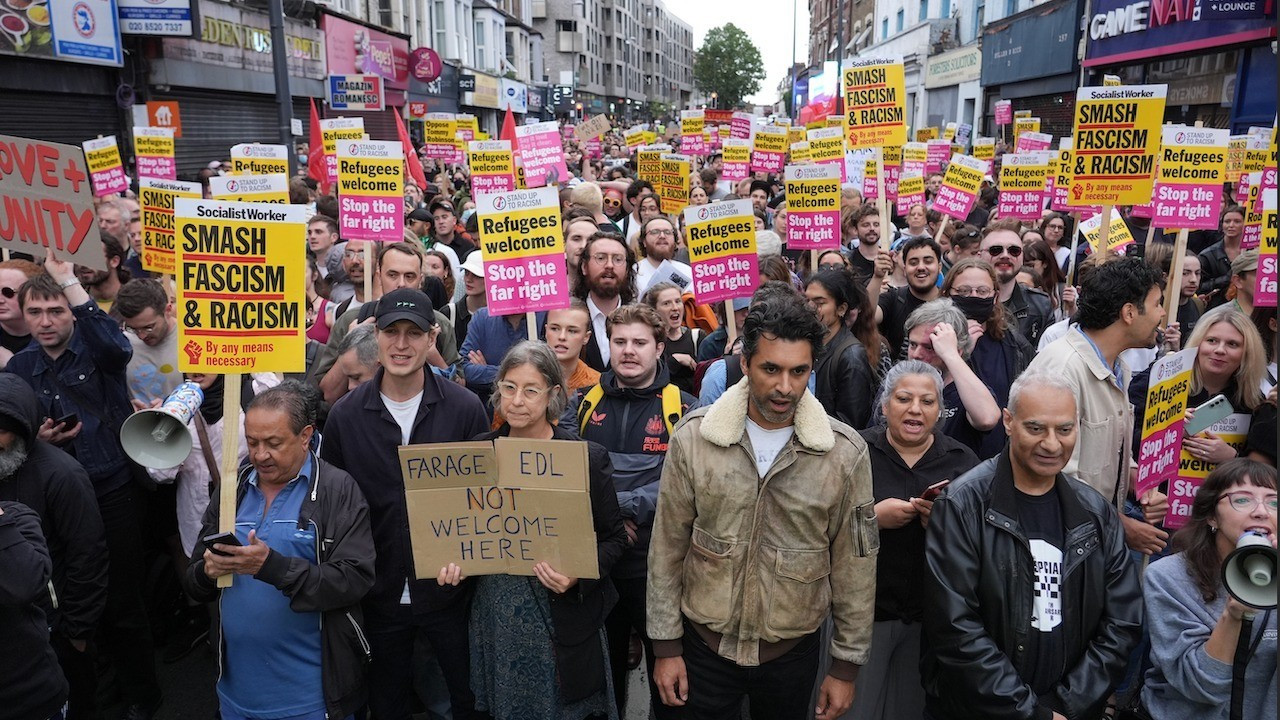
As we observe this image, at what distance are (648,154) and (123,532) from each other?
29.0ft

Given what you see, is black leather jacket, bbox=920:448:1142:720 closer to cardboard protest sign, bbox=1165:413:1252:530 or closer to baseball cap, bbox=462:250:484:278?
cardboard protest sign, bbox=1165:413:1252:530

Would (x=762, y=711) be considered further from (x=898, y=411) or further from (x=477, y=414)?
(x=477, y=414)

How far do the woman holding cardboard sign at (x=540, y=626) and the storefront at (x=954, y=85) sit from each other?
104 feet

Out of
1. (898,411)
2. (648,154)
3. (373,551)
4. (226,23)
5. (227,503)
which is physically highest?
(226,23)

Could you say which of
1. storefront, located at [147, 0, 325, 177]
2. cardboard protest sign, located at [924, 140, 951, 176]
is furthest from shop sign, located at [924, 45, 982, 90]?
storefront, located at [147, 0, 325, 177]

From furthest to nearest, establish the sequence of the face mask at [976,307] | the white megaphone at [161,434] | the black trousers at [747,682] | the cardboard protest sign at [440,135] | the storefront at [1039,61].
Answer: the storefront at [1039,61], the cardboard protest sign at [440,135], the face mask at [976,307], the white megaphone at [161,434], the black trousers at [747,682]

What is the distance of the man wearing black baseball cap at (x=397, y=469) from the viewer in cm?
384

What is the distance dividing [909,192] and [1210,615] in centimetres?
880

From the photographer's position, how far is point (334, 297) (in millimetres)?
7203

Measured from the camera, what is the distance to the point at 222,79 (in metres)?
20.7

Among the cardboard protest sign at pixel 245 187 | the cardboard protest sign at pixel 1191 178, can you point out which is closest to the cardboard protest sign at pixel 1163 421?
the cardboard protest sign at pixel 1191 178

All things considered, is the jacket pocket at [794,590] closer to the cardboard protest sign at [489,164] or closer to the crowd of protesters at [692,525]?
the crowd of protesters at [692,525]

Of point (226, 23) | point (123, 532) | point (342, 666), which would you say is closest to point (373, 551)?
point (342, 666)

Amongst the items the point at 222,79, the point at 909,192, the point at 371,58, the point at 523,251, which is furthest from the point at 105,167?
the point at 371,58
